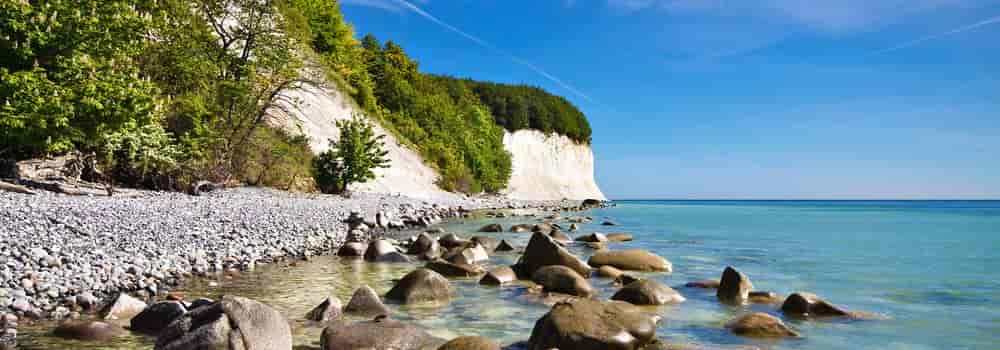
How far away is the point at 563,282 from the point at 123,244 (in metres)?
6.05

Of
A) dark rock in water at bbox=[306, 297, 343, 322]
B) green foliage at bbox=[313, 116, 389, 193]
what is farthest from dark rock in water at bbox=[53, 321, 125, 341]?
green foliage at bbox=[313, 116, 389, 193]

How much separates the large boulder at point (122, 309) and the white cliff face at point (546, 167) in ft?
194

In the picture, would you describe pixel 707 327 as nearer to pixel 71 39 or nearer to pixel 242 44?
pixel 71 39

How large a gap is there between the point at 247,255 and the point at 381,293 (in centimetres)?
290

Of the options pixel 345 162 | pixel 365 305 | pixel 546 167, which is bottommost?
pixel 365 305

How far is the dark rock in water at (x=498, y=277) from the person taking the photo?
916 cm

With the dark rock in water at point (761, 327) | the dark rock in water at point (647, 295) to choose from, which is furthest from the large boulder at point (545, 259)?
the dark rock in water at point (761, 327)

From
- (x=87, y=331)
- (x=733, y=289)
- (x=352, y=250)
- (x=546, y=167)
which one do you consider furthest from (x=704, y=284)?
(x=546, y=167)

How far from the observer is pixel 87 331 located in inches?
215

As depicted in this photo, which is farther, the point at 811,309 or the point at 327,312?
the point at 811,309

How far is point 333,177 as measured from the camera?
27359mm

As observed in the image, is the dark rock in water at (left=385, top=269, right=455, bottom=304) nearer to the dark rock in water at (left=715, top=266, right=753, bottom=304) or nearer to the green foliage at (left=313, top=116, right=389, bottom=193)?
the dark rock in water at (left=715, top=266, right=753, bottom=304)

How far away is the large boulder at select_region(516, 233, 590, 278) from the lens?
9.88 m

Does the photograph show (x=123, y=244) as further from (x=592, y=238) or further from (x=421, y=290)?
(x=592, y=238)
